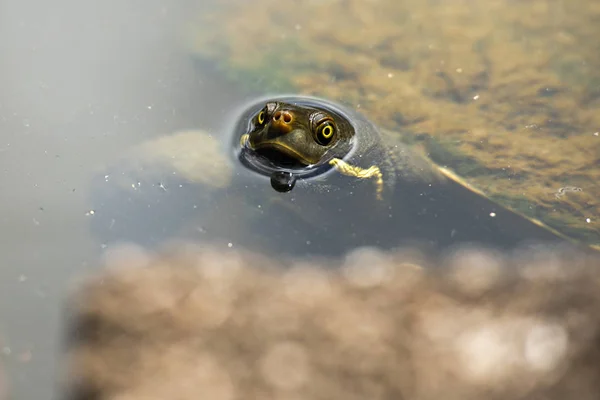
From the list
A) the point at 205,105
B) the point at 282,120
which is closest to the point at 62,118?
the point at 205,105

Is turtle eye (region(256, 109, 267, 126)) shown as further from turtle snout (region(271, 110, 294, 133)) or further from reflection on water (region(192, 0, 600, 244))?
reflection on water (region(192, 0, 600, 244))

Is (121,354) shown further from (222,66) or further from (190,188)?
(222,66)

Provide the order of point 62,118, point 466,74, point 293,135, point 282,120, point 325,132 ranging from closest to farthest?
point 282,120 → point 293,135 → point 325,132 → point 62,118 → point 466,74

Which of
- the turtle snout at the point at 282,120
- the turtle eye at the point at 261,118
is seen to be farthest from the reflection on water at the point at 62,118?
the turtle snout at the point at 282,120

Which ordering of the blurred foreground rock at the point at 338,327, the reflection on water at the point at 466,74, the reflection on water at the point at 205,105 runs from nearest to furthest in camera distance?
the blurred foreground rock at the point at 338,327 < the reflection on water at the point at 205,105 < the reflection on water at the point at 466,74

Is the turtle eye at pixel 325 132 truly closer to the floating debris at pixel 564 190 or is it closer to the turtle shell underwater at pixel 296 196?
the turtle shell underwater at pixel 296 196

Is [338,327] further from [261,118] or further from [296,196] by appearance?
[261,118]

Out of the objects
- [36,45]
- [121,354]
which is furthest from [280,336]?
[36,45]

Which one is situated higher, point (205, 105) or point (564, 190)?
point (205, 105)
